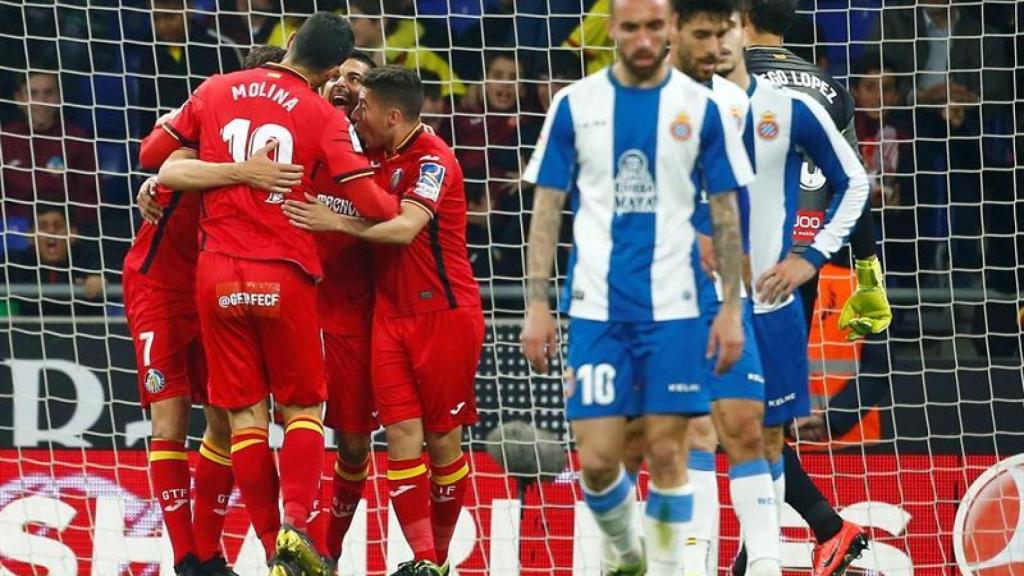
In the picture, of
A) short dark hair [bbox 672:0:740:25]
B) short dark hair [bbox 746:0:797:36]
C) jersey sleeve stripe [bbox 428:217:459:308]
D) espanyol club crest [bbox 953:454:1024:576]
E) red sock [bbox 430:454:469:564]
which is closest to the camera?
short dark hair [bbox 672:0:740:25]

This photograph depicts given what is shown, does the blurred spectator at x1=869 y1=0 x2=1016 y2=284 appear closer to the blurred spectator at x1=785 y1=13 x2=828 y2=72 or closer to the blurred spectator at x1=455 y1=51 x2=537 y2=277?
the blurred spectator at x1=785 y1=13 x2=828 y2=72

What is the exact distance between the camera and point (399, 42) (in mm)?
10273

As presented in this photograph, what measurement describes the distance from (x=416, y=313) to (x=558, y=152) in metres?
1.77

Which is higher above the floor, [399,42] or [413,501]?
[399,42]

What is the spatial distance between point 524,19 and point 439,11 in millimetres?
522

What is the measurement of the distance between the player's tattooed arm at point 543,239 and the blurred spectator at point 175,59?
4.95 m

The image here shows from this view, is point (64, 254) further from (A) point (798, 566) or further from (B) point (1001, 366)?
(B) point (1001, 366)

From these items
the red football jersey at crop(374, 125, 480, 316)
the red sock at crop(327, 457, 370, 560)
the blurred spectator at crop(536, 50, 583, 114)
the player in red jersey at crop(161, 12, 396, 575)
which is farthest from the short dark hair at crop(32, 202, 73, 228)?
the player in red jersey at crop(161, 12, 396, 575)

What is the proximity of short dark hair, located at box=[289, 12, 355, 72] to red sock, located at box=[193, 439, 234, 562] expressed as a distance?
159cm

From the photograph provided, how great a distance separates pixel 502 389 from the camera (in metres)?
9.00

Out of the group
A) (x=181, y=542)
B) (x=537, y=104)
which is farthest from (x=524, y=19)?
(x=181, y=542)

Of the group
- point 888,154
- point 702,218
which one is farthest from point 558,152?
point 888,154

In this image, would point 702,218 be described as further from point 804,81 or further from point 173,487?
point 173,487

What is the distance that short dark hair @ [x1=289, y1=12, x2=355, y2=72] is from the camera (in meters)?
6.87
